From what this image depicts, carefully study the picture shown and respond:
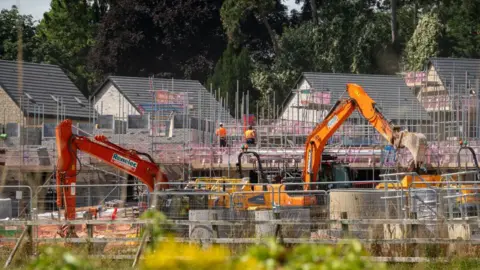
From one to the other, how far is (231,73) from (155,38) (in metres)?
8.61

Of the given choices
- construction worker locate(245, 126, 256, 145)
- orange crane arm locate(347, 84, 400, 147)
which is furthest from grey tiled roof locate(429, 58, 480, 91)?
orange crane arm locate(347, 84, 400, 147)

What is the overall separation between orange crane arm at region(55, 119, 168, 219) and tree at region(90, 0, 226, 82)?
152 ft

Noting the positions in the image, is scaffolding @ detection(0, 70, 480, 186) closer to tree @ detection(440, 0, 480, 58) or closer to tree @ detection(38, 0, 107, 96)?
tree @ detection(440, 0, 480, 58)

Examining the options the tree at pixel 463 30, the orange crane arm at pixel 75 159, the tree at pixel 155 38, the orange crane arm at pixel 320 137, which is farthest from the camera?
the tree at pixel 155 38

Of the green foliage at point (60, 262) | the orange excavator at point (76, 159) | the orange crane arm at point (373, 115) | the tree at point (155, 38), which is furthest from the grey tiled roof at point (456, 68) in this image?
the green foliage at point (60, 262)

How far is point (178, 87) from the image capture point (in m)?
57.5

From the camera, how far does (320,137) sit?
28.3 meters

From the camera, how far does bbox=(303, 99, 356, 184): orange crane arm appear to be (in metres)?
28.0

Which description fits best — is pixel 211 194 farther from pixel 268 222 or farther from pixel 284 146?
pixel 284 146

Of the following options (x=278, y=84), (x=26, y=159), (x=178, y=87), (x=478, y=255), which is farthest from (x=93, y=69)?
(x=478, y=255)

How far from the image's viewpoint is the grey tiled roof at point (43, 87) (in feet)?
169

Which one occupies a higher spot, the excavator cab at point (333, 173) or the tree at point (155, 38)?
the tree at point (155, 38)

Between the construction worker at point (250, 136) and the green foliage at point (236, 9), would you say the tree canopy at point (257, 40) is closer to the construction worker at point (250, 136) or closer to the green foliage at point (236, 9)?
the green foliage at point (236, 9)

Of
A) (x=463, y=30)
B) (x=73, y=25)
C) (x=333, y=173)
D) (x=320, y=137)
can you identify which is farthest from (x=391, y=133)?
(x=73, y=25)
